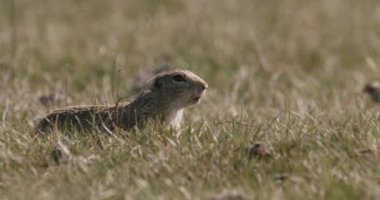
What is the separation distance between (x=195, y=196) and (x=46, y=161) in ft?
3.46

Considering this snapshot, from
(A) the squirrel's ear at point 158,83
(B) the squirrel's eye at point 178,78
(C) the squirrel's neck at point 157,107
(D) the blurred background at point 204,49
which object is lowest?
(D) the blurred background at point 204,49

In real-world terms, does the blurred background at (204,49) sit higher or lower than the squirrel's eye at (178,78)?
lower

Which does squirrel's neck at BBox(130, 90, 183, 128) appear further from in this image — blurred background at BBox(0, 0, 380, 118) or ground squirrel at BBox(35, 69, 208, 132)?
blurred background at BBox(0, 0, 380, 118)

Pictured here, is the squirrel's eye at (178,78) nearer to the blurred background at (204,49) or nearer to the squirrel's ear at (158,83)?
the squirrel's ear at (158,83)

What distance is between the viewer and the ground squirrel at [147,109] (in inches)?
254

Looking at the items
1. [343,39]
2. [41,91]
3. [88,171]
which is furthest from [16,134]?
[343,39]

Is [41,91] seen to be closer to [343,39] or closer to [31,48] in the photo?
[31,48]

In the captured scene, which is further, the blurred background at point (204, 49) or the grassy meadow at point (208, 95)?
the blurred background at point (204, 49)

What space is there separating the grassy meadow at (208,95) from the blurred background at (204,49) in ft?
0.06

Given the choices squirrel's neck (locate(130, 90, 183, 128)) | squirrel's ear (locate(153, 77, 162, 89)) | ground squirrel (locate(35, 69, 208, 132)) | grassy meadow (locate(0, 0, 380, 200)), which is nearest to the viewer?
grassy meadow (locate(0, 0, 380, 200))

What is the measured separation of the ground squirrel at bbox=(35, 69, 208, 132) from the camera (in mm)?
6445

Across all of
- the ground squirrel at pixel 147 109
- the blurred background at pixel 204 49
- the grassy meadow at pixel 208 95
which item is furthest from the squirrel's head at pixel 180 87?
the blurred background at pixel 204 49

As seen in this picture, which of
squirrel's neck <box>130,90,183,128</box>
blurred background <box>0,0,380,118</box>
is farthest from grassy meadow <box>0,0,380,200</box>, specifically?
squirrel's neck <box>130,90,183,128</box>

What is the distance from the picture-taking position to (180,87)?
22.4 ft
